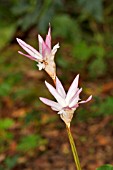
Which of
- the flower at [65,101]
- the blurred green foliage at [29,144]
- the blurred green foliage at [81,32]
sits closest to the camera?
the flower at [65,101]

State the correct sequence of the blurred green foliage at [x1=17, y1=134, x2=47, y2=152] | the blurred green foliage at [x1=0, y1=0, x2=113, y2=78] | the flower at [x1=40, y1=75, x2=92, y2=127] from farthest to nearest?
1. the blurred green foliage at [x1=0, y1=0, x2=113, y2=78]
2. the blurred green foliage at [x1=17, y1=134, x2=47, y2=152]
3. the flower at [x1=40, y1=75, x2=92, y2=127]

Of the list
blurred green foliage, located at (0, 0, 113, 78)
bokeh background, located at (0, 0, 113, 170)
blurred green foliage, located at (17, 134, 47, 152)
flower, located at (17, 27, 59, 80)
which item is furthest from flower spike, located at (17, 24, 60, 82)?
blurred green foliage, located at (0, 0, 113, 78)

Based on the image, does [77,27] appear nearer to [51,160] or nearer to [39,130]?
[39,130]

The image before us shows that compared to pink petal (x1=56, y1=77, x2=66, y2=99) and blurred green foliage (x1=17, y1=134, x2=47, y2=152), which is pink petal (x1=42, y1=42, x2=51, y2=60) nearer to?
pink petal (x1=56, y1=77, x2=66, y2=99)

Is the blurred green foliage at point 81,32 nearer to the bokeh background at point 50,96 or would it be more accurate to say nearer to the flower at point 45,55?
the bokeh background at point 50,96

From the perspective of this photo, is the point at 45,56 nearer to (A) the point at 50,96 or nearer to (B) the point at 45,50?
(B) the point at 45,50

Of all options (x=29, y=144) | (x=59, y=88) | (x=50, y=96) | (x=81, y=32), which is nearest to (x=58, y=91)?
(x=59, y=88)

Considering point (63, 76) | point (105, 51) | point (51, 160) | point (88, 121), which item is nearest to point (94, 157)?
point (51, 160)

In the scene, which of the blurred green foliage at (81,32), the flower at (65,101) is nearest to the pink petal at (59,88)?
the flower at (65,101)

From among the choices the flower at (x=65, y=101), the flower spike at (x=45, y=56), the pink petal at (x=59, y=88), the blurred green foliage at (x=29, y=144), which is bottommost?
the flower at (x=65, y=101)
